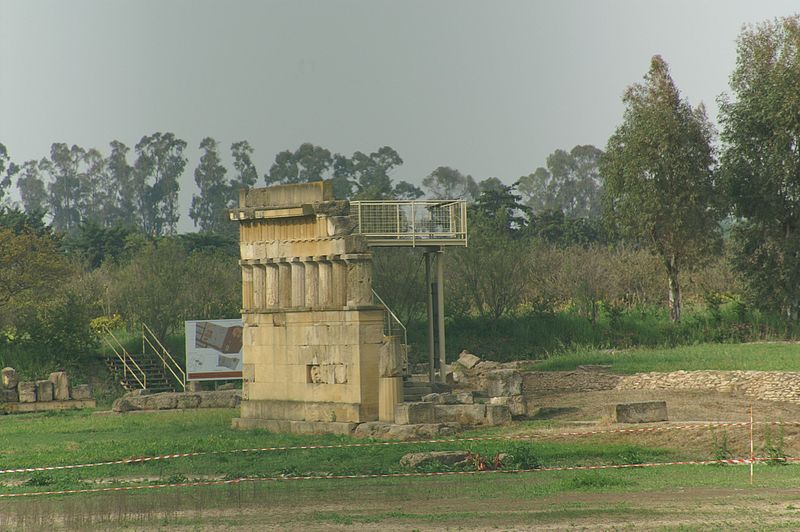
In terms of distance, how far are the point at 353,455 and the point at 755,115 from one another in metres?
30.4

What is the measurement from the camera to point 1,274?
157 feet

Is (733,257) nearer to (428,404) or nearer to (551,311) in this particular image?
(551,311)

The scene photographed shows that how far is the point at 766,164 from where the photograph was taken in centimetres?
4844

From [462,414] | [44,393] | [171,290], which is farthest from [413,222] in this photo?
[171,290]

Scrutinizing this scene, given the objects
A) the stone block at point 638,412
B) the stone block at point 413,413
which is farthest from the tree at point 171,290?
the stone block at point 638,412

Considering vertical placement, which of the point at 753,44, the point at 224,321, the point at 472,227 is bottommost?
the point at 224,321

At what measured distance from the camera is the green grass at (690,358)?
3656 cm

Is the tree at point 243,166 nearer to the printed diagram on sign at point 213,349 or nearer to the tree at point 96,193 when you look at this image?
the tree at point 96,193

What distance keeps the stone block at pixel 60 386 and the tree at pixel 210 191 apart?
85797 mm

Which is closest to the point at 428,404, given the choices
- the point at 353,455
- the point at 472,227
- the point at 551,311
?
the point at 353,455

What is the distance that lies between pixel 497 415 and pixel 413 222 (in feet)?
29.6

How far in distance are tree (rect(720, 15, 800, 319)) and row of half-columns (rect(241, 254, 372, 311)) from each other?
24918 millimetres

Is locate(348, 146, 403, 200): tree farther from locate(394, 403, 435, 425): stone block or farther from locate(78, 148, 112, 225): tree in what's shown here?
locate(394, 403, 435, 425): stone block

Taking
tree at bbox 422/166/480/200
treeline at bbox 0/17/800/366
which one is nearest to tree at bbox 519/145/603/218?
tree at bbox 422/166/480/200
